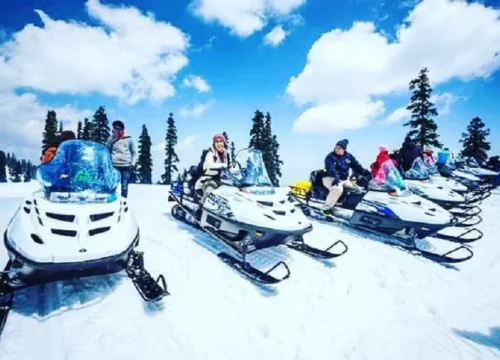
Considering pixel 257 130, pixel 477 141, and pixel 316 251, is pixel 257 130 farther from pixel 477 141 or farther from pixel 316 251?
A: pixel 316 251

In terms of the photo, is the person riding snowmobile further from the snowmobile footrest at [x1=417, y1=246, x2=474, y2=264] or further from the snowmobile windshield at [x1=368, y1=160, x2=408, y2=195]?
the snowmobile footrest at [x1=417, y1=246, x2=474, y2=264]

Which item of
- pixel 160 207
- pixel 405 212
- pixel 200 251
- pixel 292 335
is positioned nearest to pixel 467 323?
pixel 292 335

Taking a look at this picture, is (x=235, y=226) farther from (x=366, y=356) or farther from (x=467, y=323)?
(x=467, y=323)

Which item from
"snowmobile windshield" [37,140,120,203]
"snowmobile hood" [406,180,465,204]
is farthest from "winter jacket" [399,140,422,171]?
"snowmobile windshield" [37,140,120,203]

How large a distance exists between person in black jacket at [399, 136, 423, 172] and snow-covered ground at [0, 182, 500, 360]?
4704 mm

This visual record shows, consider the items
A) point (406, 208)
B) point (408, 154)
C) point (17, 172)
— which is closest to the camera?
point (406, 208)

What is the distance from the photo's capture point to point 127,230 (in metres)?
3.91

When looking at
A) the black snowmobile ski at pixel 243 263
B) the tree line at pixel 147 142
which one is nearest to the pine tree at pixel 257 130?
the tree line at pixel 147 142

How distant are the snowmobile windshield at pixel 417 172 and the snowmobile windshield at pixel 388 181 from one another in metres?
2.88

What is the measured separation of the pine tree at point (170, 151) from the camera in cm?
3566

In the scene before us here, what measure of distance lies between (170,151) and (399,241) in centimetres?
3138

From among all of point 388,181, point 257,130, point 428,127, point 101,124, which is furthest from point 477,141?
point 101,124

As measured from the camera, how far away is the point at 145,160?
35000 mm

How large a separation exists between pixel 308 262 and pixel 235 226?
136 cm
